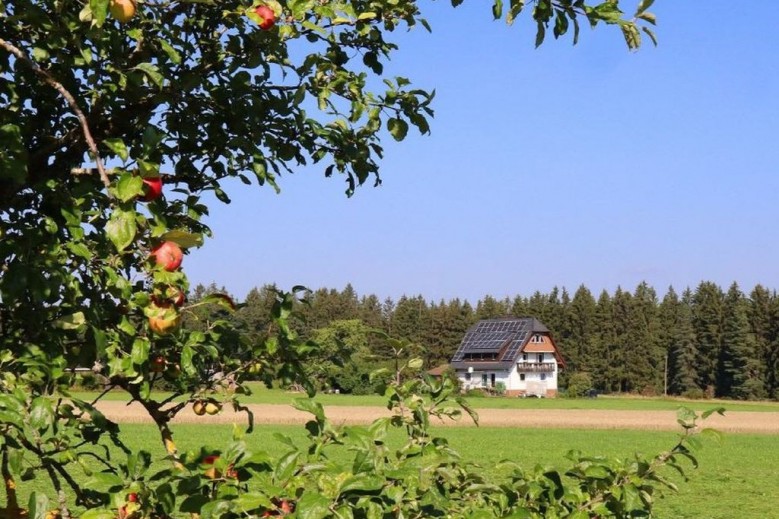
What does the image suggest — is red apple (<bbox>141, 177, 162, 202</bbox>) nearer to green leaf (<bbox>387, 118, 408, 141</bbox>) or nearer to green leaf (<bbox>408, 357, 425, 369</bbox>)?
green leaf (<bbox>408, 357, 425, 369</bbox>)

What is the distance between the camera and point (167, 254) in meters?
1.92

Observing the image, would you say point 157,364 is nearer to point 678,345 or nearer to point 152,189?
point 152,189

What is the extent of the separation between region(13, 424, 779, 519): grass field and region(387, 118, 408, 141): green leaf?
8.80 m

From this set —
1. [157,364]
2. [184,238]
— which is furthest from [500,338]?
[184,238]

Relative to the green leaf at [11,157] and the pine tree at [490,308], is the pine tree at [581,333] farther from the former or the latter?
the green leaf at [11,157]

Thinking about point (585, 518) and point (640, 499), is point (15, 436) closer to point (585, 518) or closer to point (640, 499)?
point (585, 518)

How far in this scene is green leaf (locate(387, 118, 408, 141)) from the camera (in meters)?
3.08

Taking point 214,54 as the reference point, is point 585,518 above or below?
below

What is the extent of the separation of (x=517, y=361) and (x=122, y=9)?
313 feet

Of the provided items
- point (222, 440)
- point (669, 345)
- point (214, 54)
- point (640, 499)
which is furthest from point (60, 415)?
point (669, 345)

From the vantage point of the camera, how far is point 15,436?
73.9 inches

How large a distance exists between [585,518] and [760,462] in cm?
2651

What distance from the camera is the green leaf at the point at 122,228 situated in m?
1.74

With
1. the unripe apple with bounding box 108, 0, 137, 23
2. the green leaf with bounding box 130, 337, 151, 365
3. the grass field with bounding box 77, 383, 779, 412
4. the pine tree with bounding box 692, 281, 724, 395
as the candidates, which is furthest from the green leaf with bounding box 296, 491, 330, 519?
the pine tree with bounding box 692, 281, 724, 395
